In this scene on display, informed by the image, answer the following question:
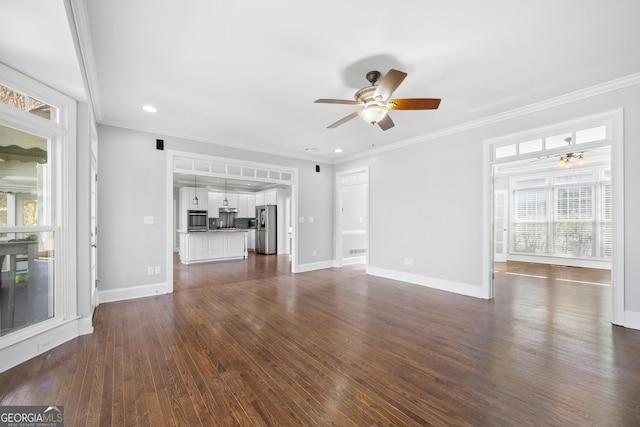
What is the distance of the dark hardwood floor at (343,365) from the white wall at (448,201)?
0.80 m

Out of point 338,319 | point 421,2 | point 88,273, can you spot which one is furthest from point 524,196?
point 88,273

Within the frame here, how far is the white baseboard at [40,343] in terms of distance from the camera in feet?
7.41

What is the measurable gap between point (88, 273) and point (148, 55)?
2.41 m

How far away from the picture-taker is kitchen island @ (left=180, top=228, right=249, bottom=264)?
7.65 m

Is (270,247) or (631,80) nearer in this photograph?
(631,80)

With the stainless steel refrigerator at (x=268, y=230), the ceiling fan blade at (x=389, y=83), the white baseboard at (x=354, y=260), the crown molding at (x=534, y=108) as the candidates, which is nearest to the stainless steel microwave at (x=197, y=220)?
the stainless steel refrigerator at (x=268, y=230)

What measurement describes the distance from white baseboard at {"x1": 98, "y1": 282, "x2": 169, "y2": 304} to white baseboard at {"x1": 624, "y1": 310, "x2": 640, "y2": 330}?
20.8 ft

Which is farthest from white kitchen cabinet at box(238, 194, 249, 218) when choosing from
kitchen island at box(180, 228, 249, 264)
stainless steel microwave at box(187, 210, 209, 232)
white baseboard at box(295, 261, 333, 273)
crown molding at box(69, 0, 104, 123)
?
crown molding at box(69, 0, 104, 123)

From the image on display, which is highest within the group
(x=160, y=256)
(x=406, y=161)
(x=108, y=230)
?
(x=406, y=161)

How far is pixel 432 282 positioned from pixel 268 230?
6005 mm

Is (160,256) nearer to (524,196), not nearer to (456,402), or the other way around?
(456,402)

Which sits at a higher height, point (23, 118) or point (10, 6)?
point (10, 6)

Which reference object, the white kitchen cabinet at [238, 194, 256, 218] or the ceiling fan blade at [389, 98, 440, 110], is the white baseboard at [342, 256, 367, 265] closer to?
Answer: the white kitchen cabinet at [238, 194, 256, 218]

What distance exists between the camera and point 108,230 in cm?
414
